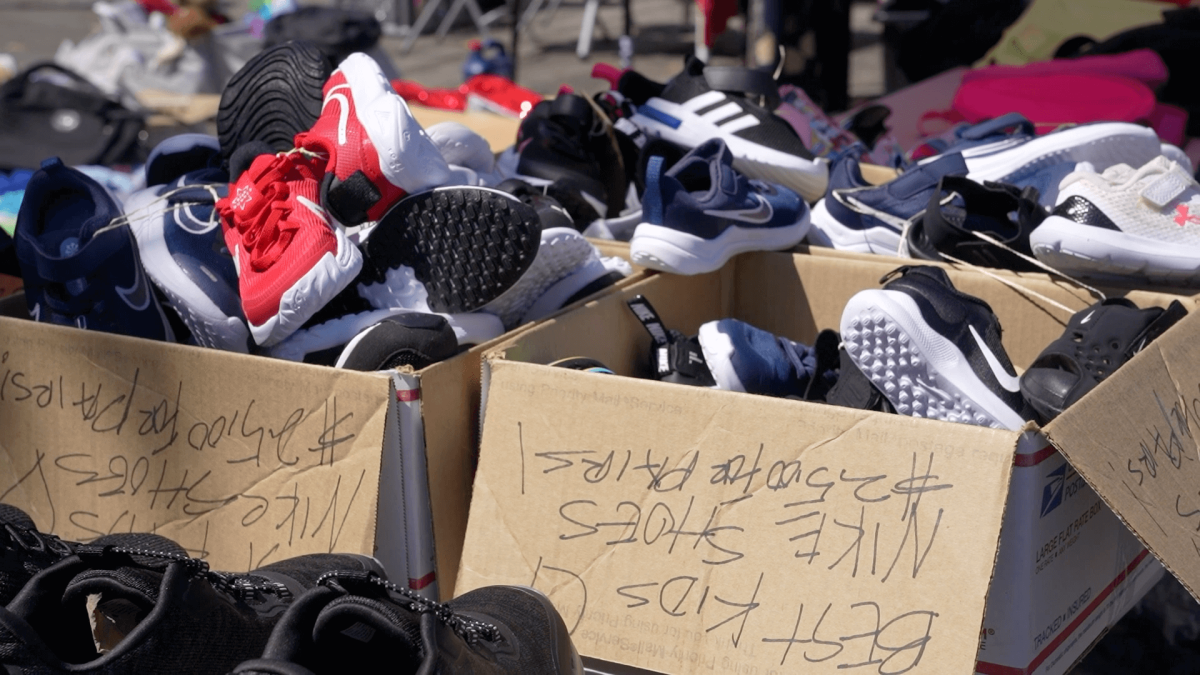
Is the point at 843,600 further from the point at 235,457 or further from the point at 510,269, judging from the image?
the point at 235,457

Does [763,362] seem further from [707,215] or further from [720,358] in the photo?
[707,215]

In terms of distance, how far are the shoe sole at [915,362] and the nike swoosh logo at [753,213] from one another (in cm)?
45

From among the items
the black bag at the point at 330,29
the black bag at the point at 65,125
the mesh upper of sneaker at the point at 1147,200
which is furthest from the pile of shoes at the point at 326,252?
the black bag at the point at 330,29

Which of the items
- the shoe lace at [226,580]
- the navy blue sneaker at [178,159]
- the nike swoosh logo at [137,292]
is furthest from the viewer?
the navy blue sneaker at [178,159]

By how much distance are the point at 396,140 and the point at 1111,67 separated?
2.24 metres

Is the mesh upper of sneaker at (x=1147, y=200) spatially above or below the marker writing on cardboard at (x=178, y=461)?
above

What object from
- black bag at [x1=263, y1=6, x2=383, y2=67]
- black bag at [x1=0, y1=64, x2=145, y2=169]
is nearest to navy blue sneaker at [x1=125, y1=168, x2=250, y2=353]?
black bag at [x1=0, y1=64, x2=145, y2=169]

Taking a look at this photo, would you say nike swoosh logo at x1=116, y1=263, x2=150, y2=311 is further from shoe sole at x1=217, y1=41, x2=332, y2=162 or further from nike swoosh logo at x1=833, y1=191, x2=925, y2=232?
nike swoosh logo at x1=833, y1=191, x2=925, y2=232

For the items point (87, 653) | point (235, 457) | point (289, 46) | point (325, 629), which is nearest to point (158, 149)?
point (289, 46)

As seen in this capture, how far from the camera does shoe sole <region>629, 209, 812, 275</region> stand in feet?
5.49

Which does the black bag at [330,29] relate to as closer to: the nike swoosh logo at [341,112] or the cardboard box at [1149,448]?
the nike swoosh logo at [341,112]

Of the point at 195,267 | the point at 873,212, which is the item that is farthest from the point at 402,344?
the point at 873,212

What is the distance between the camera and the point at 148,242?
150 centimetres

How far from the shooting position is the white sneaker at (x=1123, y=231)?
1.56 meters
